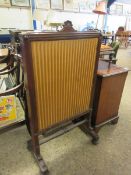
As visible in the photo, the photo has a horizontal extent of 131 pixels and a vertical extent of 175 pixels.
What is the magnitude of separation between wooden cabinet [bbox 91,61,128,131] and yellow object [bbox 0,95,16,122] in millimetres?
745

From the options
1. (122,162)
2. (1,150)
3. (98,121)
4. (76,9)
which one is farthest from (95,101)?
(76,9)

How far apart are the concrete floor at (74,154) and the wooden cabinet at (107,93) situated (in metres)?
0.19

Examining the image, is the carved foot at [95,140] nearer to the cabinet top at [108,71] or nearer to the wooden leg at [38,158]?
the wooden leg at [38,158]

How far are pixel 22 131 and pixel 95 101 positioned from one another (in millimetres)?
855

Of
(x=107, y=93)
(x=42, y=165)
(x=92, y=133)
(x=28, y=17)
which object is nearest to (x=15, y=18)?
(x=28, y=17)

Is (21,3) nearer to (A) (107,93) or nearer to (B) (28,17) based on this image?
(B) (28,17)

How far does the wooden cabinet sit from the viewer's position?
1.31m

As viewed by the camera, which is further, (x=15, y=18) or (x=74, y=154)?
(x=15, y=18)

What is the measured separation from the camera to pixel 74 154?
4.42 ft

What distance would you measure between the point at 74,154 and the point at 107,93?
64 cm

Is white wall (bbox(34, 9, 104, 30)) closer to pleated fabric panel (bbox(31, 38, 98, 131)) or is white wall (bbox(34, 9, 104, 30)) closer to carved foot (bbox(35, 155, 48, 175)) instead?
pleated fabric panel (bbox(31, 38, 98, 131))

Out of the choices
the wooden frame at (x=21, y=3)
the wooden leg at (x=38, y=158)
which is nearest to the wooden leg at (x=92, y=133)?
the wooden leg at (x=38, y=158)

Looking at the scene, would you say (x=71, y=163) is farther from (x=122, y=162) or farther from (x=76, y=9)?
(x=76, y=9)

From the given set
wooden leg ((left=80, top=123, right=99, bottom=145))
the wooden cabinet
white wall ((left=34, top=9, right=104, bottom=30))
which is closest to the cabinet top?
the wooden cabinet
